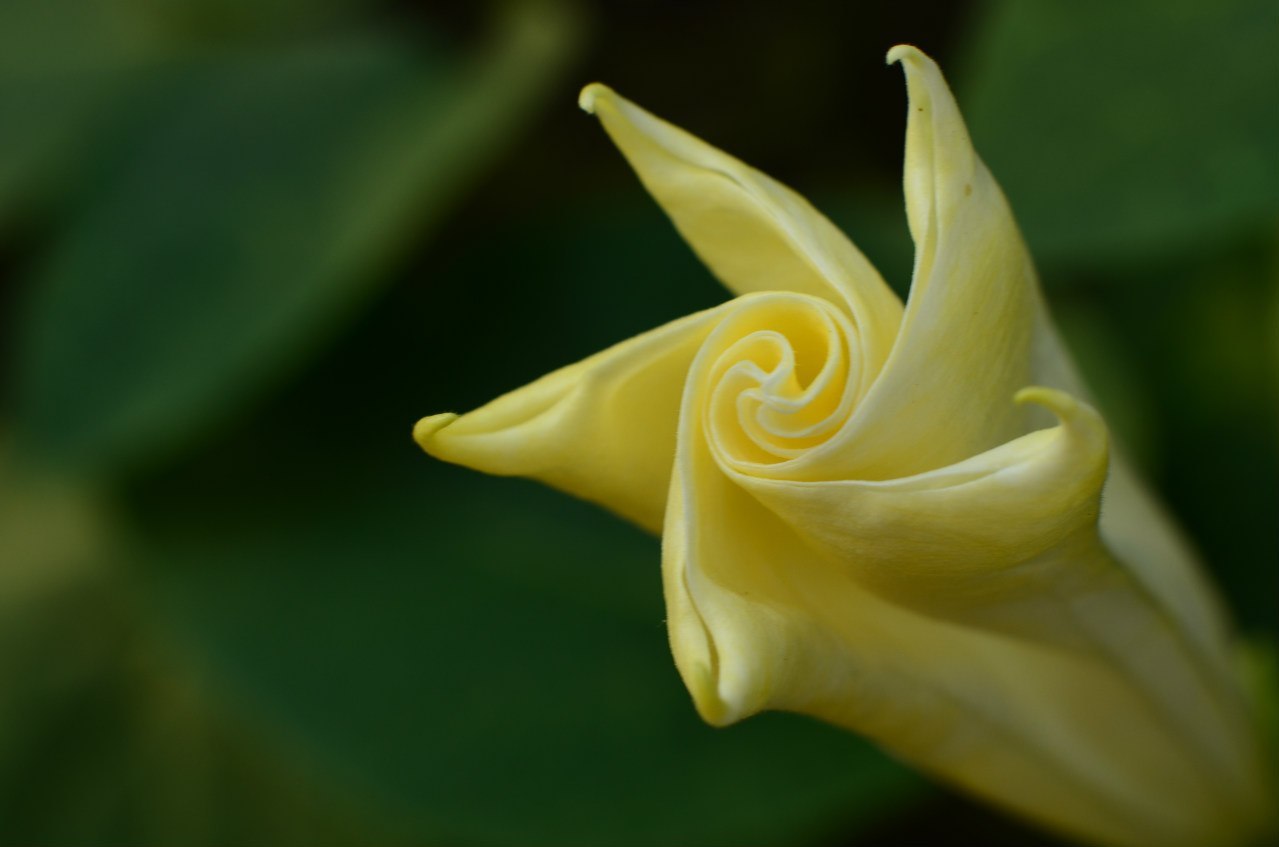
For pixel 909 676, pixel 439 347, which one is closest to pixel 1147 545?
pixel 909 676

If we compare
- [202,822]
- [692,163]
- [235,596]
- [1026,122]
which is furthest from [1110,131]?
[202,822]

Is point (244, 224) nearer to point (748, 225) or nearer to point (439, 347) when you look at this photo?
point (439, 347)

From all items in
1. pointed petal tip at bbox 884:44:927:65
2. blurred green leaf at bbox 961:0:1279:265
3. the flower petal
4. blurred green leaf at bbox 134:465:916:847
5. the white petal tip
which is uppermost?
the white petal tip

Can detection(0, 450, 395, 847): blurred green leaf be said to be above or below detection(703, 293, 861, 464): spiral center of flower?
below

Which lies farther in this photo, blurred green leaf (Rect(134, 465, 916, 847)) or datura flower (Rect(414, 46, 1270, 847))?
blurred green leaf (Rect(134, 465, 916, 847))

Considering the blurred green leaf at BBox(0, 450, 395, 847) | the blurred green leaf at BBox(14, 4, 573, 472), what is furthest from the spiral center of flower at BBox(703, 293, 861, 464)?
the blurred green leaf at BBox(0, 450, 395, 847)

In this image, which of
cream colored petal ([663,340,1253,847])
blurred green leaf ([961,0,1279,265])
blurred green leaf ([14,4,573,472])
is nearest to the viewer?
cream colored petal ([663,340,1253,847])

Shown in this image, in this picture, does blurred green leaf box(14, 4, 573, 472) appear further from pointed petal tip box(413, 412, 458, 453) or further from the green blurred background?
pointed petal tip box(413, 412, 458, 453)
